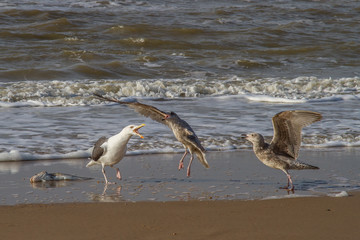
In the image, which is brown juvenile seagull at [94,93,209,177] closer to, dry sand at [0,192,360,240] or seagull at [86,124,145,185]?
seagull at [86,124,145,185]

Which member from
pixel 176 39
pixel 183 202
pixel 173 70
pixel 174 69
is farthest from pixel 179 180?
pixel 176 39

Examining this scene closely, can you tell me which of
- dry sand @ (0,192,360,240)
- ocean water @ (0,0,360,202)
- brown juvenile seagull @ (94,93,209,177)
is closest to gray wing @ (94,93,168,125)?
brown juvenile seagull @ (94,93,209,177)

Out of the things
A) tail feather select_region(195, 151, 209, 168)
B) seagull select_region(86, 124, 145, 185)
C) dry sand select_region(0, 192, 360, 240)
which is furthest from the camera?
tail feather select_region(195, 151, 209, 168)

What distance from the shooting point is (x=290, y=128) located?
588 cm

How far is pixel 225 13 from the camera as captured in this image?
21.4 metres

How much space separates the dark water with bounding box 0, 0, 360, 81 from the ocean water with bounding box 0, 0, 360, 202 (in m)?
0.03

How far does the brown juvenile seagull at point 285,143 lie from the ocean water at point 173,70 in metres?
1.55

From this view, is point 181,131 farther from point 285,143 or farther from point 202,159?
point 285,143

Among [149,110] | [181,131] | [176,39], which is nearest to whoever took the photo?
[181,131]

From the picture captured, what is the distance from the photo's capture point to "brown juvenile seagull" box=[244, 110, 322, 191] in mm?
5766

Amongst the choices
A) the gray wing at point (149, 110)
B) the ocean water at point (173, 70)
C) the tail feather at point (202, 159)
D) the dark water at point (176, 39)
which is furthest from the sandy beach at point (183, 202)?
the dark water at point (176, 39)

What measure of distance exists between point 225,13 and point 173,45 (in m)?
4.71

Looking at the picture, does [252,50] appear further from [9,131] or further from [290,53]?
[9,131]

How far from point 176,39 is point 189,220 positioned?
1371 cm
